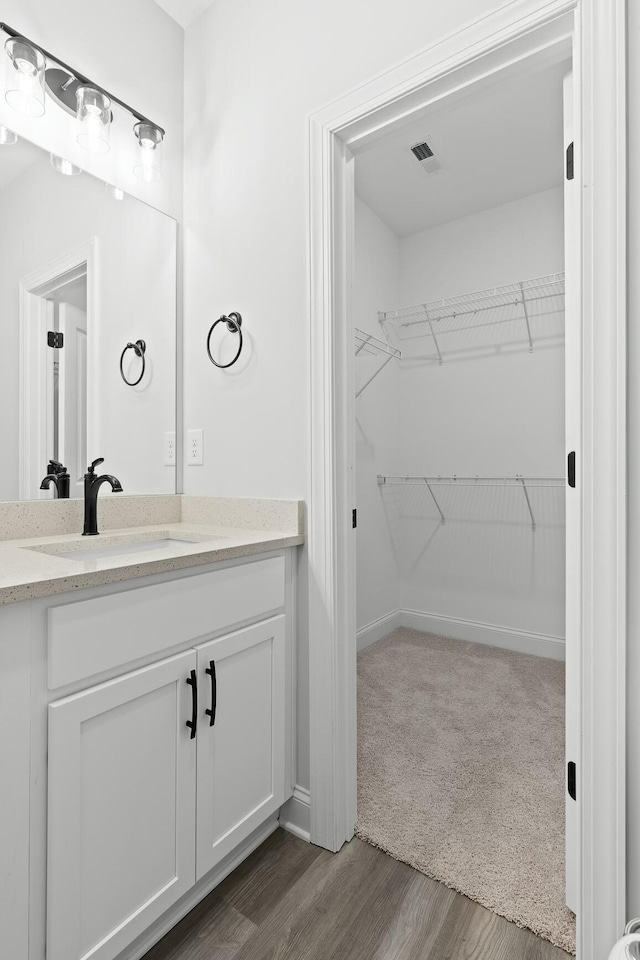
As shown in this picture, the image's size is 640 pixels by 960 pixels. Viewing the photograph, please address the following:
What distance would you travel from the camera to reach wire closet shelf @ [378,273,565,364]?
9.25 feet

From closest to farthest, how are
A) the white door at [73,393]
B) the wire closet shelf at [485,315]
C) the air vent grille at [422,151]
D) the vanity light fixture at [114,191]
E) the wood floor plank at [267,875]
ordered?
1. the wood floor plank at [267,875]
2. the white door at [73,393]
3. the vanity light fixture at [114,191]
4. the air vent grille at [422,151]
5. the wire closet shelf at [485,315]

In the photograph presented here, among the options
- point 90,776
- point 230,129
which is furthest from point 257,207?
point 90,776

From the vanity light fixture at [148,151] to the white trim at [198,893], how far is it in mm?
2103

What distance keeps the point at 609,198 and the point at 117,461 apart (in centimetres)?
154

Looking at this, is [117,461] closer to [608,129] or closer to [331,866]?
[331,866]

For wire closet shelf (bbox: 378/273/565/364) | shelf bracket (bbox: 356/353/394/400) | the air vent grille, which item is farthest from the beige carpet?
the air vent grille

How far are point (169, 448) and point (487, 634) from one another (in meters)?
2.24

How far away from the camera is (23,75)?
54.4 inches

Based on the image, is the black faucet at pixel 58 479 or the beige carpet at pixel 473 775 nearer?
the beige carpet at pixel 473 775

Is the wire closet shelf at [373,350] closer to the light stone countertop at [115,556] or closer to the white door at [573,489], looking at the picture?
the light stone countertop at [115,556]

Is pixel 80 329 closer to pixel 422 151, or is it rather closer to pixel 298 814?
pixel 298 814

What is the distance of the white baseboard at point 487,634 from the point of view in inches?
112

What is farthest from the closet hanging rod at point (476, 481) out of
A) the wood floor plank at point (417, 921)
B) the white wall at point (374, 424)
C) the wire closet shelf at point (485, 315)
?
the wood floor plank at point (417, 921)

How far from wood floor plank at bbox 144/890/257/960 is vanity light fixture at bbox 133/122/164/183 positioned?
2168mm
